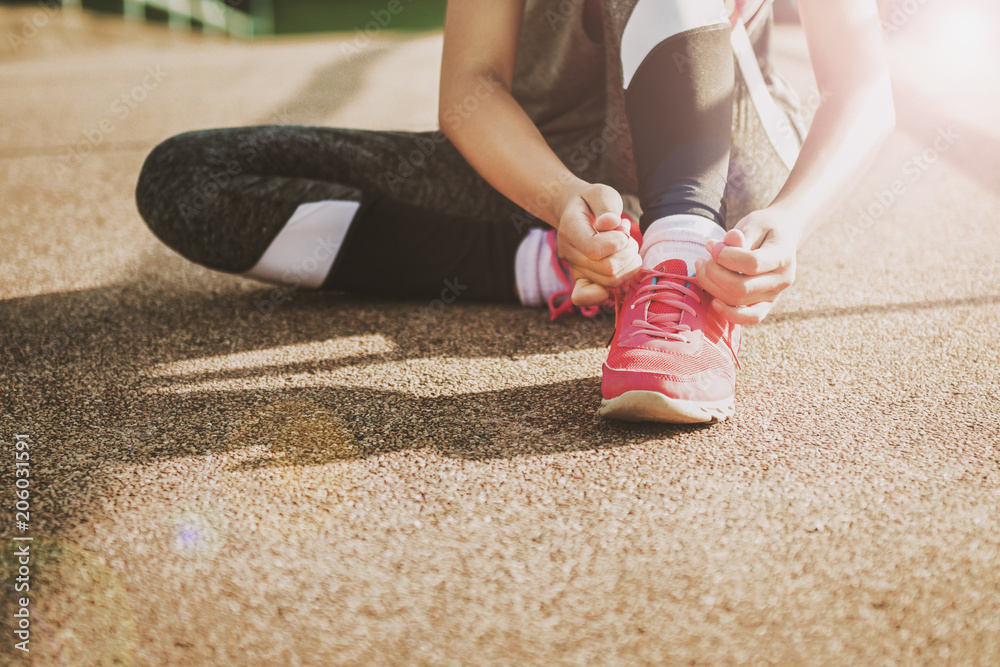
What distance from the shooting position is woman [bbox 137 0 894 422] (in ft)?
2.40

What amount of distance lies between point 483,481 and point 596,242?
0.26m

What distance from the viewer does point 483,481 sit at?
67 cm

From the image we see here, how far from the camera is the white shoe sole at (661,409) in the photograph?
0.69 meters

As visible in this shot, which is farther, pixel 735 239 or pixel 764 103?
pixel 764 103

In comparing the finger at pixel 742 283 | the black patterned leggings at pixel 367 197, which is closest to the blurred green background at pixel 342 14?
the black patterned leggings at pixel 367 197

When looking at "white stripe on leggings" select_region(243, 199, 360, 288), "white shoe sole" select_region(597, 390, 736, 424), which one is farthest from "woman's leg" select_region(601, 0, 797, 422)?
"white stripe on leggings" select_region(243, 199, 360, 288)

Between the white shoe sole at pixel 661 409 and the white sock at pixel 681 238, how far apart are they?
15cm

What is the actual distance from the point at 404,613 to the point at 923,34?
16.2ft

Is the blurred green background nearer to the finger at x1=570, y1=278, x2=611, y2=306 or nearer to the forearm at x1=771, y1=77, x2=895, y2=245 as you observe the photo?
the forearm at x1=771, y1=77, x2=895, y2=245

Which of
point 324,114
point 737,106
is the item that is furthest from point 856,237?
point 324,114

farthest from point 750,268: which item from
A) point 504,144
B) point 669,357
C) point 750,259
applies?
point 504,144

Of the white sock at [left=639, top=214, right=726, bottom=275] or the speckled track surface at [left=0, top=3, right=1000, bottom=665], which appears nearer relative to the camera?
the speckled track surface at [left=0, top=3, right=1000, bottom=665]

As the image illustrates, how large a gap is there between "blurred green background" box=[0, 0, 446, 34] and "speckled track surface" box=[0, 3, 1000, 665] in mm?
8819

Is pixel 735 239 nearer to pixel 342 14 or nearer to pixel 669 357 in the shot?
pixel 669 357
